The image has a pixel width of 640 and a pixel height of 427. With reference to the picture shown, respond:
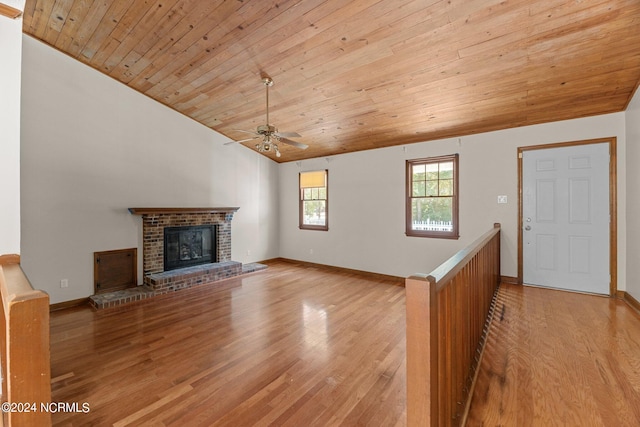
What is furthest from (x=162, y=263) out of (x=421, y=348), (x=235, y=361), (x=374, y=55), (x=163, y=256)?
(x=421, y=348)

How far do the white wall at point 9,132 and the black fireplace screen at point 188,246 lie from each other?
2886 mm

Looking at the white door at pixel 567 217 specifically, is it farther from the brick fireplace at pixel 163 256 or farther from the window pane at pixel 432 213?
the brick fireplace at pixel 163 256

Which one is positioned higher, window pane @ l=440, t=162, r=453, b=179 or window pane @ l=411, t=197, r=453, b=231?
window pane @ l=440, t=162, r=453, b=179

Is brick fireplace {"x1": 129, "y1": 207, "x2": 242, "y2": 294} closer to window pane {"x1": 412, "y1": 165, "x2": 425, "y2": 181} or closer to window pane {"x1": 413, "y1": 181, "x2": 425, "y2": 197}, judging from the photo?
window pane {"x1": 413, "y1": 181, "x2": 425, "y2": 197}

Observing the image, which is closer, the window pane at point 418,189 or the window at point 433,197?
the window at point 433,197

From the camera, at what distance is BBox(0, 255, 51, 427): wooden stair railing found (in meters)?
1.01

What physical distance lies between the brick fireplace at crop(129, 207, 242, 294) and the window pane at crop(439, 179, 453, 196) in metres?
4.04

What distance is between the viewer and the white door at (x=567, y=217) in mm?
3844

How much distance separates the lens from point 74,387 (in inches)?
86.0

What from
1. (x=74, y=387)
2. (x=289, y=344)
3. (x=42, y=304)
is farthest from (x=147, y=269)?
(x=42, y=304)

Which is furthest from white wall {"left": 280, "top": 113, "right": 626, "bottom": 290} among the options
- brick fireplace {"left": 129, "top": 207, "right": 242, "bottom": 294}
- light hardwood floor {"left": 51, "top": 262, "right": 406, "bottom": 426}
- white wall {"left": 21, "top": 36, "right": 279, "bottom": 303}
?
white wall {"left": 21, "top": 36, "right": 279, "bottom": 303}

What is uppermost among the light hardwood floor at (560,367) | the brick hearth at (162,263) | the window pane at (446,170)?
the window pane at (446,170)

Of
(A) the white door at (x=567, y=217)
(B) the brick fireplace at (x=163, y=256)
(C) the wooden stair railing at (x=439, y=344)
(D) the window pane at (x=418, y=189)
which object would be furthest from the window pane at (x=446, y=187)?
(B) the brick fireplace at (x=163, y=256)

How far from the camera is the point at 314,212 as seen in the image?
668cm
